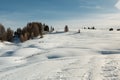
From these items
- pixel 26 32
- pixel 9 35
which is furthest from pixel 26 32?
pixel 9 35

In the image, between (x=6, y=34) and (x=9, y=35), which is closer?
(x=6, y=34)

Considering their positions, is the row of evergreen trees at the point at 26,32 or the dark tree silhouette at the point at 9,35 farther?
the dark tree silhouette at the point at 9,35

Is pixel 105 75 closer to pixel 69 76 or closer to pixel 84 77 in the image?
pixel 84 77

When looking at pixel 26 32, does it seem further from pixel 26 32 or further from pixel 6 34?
pixel 6 34

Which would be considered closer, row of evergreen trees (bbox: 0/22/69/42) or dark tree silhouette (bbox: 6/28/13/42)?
row of evergreen trees (bbox: 0/22/69/42)

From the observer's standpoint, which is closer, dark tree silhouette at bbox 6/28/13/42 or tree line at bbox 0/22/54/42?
tree line at bbox 0/22/54/42

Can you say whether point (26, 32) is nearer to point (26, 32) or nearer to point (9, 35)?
point (26, 32)

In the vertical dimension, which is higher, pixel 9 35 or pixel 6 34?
pixel 6 34

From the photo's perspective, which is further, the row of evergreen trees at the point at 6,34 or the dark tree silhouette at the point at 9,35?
the dark tree silhouette at the point at 9,35

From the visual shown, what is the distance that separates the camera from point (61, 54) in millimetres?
32906

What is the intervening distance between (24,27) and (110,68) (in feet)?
269

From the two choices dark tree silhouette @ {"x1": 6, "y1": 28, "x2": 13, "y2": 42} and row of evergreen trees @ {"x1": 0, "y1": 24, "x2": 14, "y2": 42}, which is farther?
dark tree silhouette @ {"x1": 6, "y1": 28, "x2": 13, "y2": 42}

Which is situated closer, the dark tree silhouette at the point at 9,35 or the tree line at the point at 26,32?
the tree line at the point at 26,32

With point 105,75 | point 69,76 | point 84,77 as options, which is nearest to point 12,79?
point 69,76
